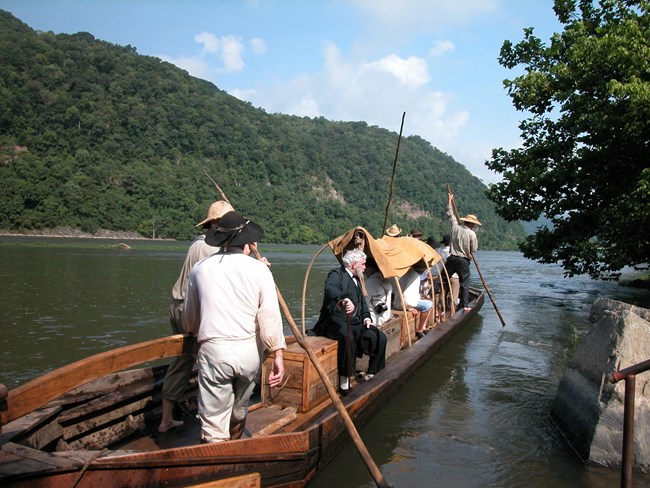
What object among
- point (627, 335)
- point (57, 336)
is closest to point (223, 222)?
point (627, 335)

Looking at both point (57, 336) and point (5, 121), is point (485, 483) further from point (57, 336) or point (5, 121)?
point (5, 121)

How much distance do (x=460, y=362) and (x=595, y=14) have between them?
1237 centimetres

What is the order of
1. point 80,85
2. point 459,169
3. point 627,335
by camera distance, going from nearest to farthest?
point 627,335 → point 80,85 → point 459,169

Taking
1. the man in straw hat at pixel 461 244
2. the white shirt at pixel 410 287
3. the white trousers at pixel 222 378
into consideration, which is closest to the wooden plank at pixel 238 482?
the white trousers at pixel 222 378

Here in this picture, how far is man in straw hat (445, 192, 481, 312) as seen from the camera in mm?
11039

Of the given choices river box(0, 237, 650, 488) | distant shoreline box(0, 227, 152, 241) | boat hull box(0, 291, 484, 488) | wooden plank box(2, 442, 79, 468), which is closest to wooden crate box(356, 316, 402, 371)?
river box(0, 237, 650, 488)

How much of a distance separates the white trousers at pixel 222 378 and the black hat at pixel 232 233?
0.67 m

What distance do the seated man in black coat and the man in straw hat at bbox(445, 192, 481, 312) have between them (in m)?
5.87

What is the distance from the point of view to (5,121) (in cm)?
6962

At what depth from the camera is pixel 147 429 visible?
15.2ft

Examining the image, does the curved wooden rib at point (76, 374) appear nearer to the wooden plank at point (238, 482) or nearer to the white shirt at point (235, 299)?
the white shirt at point (235, 299)

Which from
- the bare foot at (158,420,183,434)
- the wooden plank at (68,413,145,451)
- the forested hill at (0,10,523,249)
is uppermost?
the forested hill at (0,10,523,249)

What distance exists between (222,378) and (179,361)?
0.93 meters

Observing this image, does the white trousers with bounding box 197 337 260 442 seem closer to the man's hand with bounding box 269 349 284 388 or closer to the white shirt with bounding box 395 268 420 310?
the man's hand with bounding box 269 349 284 388
